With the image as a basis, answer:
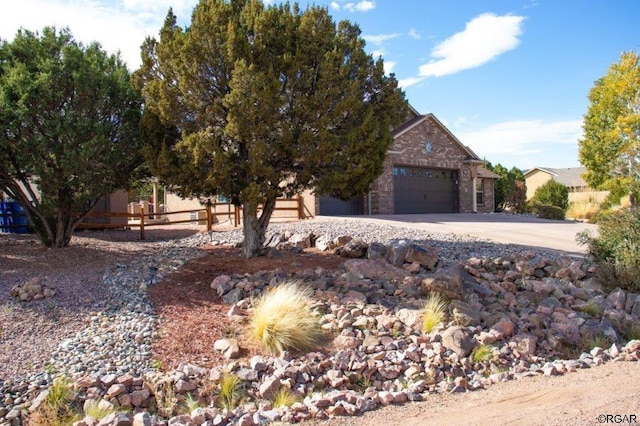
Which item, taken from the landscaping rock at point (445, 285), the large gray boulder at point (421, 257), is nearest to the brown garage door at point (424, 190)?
the large gray boulder at point (421, 257)

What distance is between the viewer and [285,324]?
6.01m

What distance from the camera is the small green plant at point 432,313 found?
6.58 meters

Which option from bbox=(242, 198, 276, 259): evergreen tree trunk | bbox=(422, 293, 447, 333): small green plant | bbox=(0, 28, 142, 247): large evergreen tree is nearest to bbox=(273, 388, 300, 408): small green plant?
bbox=(422, 293, 447, 333): small green plant

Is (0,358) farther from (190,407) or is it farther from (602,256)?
(602,256)

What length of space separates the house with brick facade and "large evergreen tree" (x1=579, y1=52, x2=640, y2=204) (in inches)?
219

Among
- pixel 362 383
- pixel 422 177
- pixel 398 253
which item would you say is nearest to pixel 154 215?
pixel 398 253

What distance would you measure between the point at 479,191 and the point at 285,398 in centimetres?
2334

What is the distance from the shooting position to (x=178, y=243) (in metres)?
12.8

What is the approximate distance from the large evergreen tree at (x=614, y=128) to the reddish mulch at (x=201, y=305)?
18.1 meters

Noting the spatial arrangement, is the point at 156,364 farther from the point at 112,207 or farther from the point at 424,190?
the point at 424,190

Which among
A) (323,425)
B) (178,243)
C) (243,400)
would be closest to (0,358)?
(243,400)

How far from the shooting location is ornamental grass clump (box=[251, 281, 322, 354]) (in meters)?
5.93

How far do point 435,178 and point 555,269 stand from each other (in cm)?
1382

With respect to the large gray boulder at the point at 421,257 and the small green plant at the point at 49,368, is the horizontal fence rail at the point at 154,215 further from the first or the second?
the small green plant at the point at 49,368
